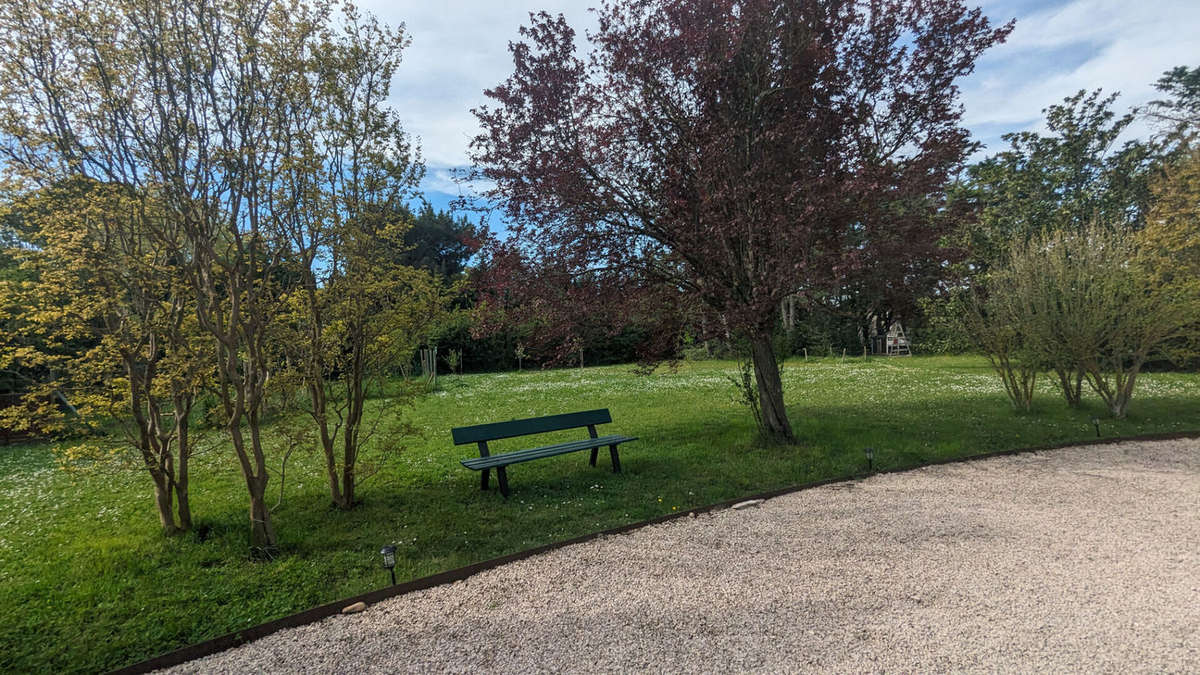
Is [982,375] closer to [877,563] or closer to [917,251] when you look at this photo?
[917,251]

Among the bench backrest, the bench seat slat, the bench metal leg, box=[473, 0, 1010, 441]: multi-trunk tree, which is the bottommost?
the bench metal leg

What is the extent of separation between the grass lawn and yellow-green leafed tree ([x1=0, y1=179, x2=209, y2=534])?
451mm

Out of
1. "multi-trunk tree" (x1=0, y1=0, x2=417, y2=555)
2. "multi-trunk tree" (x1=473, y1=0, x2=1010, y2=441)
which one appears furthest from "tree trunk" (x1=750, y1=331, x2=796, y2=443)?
"multi-trunk tree" (x1=0, y1=0, x2=417, y2=555)

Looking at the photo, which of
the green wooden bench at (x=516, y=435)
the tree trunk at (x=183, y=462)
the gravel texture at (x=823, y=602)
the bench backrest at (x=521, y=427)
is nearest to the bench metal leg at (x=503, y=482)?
the green wooden bench at (x=516, y=435)

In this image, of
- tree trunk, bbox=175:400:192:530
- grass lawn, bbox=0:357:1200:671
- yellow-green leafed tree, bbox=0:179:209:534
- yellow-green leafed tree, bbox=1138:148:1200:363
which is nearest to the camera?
grass lawn, bbox=0:357:1200:671

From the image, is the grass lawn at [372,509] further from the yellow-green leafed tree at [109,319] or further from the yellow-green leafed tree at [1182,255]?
the yellow-green leafed tree at [1182,255]

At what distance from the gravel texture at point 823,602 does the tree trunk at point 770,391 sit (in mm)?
2504

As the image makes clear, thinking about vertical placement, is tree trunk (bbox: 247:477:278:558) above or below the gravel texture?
above

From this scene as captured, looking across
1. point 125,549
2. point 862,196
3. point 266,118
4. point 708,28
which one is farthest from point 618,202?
point 125,549

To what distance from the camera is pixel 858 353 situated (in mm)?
32719

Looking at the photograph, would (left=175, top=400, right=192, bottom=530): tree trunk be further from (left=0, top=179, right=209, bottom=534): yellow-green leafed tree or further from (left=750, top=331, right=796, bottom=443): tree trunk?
(left=750, top=331, right=796, bottom=443): tree trunk

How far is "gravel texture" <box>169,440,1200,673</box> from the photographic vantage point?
2.78m

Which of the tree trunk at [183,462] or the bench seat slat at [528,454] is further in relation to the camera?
the bench seat slat at [528,454]

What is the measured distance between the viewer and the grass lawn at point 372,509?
134 inches
